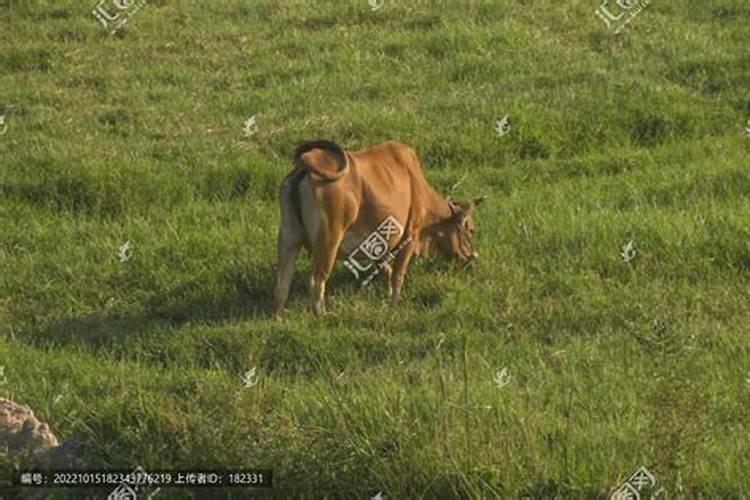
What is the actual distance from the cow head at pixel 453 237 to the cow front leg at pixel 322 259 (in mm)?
1303

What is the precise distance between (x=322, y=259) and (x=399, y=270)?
0.78m

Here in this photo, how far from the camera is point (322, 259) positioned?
1016 centimetres

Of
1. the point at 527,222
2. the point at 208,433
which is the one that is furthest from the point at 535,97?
the point at 208,433

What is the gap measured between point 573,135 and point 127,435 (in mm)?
7871

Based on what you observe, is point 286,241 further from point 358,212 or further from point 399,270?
A: point 399,270

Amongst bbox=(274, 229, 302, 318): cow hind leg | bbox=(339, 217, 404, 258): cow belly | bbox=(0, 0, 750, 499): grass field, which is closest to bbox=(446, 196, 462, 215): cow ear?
bbox=(0, 0, 750, 499): grass field

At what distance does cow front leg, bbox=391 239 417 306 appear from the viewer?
10641 millimetres

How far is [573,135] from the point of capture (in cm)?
1440

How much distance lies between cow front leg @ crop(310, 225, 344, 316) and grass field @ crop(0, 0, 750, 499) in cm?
16

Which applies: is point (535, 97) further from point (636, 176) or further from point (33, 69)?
point (33, 69)

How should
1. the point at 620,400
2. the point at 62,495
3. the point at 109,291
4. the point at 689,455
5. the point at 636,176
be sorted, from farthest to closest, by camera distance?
1. the point at 636,176
2. the point at 109,291
3. the point at 620,400
4. the point at 62,495
5. the point at 689,455

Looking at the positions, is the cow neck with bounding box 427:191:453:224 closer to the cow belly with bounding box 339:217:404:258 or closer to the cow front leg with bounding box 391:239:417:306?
the cow front leg with bounding box 391:239:417:306

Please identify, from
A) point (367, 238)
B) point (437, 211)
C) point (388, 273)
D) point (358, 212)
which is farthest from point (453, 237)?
point (358, 212)

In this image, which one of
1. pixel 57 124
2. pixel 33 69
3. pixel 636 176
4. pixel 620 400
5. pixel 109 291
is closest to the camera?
pixel 620 400
